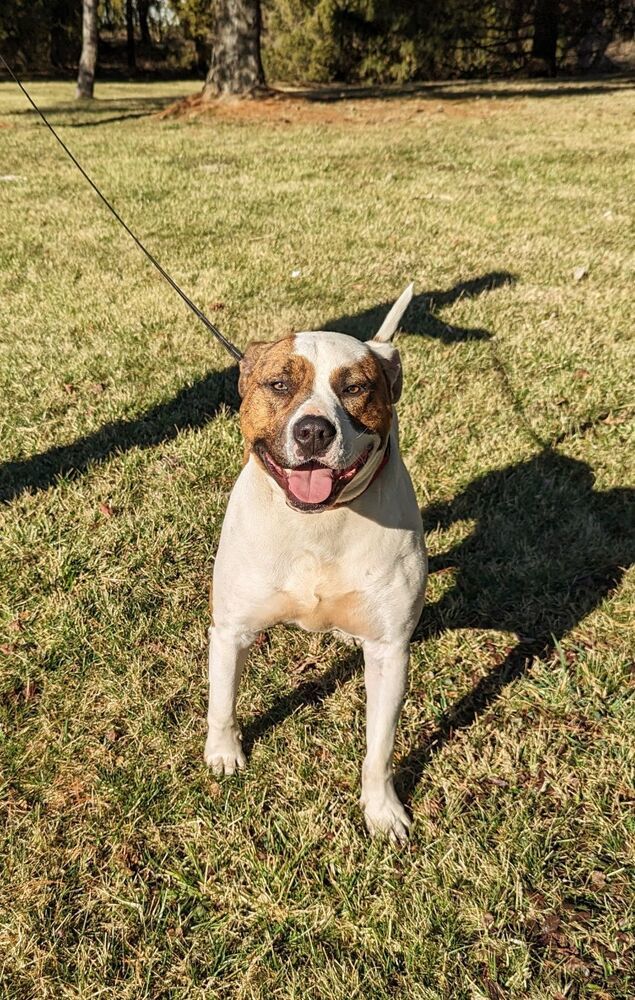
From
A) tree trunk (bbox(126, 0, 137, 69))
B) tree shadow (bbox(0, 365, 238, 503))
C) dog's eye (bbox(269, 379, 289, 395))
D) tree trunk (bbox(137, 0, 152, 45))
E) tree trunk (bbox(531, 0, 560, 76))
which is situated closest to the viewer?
dog's eye (bbox(269, 379, 289, 395))

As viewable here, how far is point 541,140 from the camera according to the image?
14.2 m

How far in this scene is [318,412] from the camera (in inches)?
86.0

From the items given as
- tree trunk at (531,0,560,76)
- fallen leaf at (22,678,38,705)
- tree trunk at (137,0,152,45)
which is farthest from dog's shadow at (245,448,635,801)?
tree trunk at (137,0,152,45)

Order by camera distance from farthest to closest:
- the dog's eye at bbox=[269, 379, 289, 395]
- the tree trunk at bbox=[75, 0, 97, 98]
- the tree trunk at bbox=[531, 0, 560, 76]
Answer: the tree trunk at bbox=[531, 0, 560, 76], the tree trunk at bbox=[75, 0, 97, 98], the dog's eye at bbox=[269, 379, 289, 395]

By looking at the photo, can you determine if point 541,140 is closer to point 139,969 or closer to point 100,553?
point 100,553

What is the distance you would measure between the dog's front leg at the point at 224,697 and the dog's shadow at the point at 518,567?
0.61ft

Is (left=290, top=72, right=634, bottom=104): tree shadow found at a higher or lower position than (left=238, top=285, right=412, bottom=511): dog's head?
higher

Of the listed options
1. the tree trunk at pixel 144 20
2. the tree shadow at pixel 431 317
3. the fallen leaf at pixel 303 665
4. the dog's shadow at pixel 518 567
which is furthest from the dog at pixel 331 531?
the tree trunk at pixel 144 20

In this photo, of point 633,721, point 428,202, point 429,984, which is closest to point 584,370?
point 633,721

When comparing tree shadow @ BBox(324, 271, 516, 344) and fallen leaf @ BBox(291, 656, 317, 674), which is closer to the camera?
fallen leaf @ BBox(291, 656, 317, 674)

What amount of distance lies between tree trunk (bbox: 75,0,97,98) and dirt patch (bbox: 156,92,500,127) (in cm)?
435

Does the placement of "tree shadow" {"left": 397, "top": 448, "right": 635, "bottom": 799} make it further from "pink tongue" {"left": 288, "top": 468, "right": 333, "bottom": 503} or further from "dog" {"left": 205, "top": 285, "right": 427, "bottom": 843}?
"pink tongue" {"left": 288, "top": 468, "right": 333, "bottom": 503}

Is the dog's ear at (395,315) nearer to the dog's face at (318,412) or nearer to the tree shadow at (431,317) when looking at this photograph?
the dog's face at (318,412)

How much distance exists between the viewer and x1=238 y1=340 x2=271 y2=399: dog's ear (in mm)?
2602
